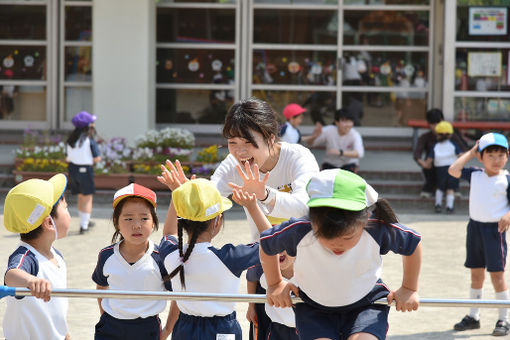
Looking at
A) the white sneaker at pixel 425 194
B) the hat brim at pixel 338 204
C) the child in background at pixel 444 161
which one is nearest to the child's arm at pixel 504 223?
the hat brim at pixel 338 204

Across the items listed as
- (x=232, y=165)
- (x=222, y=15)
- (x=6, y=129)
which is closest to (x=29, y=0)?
(x=6, y=129)

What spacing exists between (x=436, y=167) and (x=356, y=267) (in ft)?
30.9

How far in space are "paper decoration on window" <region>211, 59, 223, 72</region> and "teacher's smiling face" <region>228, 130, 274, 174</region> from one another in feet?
44.5

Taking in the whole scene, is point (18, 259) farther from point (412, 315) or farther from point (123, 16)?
point (123, 16)

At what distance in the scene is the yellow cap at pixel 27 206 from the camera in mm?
4191

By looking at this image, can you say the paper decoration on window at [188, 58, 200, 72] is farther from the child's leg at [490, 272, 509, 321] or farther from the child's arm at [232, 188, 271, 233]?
the child's arm at [232, 188, 271, 233]

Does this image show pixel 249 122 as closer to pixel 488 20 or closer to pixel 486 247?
pixel 486 247

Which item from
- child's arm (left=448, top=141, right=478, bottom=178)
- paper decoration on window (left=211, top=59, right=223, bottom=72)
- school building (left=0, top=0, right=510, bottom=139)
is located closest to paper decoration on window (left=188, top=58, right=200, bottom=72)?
school building (left=0, top=0, right=510, bottom=139)

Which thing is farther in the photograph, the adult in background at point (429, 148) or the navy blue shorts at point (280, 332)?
the adult in background at point (429, 148)

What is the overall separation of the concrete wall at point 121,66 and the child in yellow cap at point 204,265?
39.3ft

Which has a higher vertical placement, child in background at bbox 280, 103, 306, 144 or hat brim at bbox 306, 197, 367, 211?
child in background at bbox 280, 103, 306, 144

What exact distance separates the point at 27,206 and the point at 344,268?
1.56m

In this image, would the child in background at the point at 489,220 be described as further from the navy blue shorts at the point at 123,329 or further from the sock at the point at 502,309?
the navy blue shorts at the point at 123,329

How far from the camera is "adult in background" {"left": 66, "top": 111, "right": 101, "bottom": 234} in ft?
36.4
